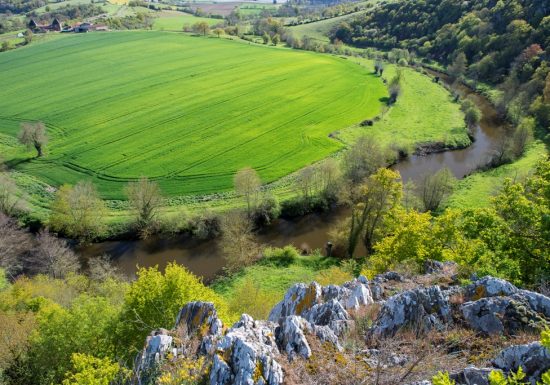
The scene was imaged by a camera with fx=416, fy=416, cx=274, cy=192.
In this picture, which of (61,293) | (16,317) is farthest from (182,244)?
(16,317)

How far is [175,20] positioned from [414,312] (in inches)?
6848

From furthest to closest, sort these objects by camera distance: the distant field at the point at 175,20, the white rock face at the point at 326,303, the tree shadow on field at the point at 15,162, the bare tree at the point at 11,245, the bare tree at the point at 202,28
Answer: the distant field at the point at 175,20
the bare tree at the point at 202,28
the tree shadow on field at the point at 15,162
the bare tree at the point at 11,245
the white rock face at the point at 326,303

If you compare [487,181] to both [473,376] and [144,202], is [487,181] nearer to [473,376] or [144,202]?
[144,202]

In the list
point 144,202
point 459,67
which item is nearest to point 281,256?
point 144,202

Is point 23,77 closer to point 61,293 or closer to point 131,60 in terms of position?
point 131,60

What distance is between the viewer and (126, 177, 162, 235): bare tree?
49812mm

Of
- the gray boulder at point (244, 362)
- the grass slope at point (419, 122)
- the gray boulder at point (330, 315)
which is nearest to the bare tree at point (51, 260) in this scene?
the gray boulder at point (330, 315)

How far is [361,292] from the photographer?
20562mm

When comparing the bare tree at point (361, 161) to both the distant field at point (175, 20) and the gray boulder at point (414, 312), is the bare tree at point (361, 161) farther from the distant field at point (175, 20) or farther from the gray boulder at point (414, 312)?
the distant field at point (175, 20)

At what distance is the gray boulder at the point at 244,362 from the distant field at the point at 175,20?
156 m

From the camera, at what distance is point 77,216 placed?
49.7 metres

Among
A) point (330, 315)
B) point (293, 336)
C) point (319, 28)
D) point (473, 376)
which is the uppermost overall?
point (473, 376)

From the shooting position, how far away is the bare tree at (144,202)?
49.8 meters

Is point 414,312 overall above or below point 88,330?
above
